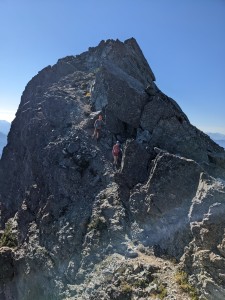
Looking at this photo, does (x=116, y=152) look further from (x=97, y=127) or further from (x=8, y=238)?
(x=8, y=238)

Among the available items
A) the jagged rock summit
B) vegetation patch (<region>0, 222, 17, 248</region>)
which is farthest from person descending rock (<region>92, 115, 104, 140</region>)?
vegetation patch (<region>0, 222, 17, 248</region>)

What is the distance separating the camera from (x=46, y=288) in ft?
111

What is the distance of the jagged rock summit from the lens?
2631 centimetres

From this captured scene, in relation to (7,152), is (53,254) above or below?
below

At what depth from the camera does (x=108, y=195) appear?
114ft

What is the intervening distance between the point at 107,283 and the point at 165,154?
39.9ft

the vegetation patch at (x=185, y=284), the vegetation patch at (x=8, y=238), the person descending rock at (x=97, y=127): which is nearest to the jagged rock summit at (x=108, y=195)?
the vegetation patch at (x=8, y=238)

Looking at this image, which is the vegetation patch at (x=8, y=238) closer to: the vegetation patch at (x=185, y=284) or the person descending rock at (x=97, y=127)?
the person descending rock at (x=97, y=127)

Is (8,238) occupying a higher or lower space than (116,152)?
lower

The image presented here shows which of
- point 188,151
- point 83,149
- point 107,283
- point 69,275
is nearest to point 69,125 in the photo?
point 83,149

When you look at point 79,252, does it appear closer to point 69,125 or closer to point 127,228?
point 127,228

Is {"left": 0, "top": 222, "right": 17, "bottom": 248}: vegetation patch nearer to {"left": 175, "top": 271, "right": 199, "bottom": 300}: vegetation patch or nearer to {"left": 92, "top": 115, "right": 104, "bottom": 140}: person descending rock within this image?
{"left": 92, "top": 115, "right": 104, "bottom": 140}: person descending rock

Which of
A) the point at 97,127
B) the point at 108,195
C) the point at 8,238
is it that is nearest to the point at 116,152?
the point at 108,195

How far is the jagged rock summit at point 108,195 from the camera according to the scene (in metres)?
26.3
